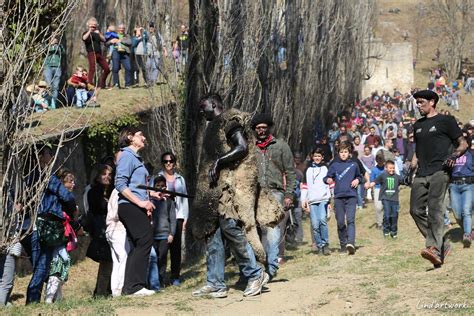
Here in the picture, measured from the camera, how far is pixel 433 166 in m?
10.4

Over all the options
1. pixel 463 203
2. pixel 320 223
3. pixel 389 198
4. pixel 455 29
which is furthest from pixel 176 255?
pixel 455 29

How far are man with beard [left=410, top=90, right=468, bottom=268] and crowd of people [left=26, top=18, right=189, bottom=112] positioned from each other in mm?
5305

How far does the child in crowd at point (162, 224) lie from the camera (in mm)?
11891

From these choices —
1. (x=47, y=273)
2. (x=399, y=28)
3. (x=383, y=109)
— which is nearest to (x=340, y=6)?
(x=383, y=109)

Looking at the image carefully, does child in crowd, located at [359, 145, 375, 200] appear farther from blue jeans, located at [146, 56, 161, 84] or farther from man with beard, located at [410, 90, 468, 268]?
man with beard, located at [410, 90, 468, 268]

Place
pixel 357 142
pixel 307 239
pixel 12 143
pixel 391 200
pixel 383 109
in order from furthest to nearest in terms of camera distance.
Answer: pixel 383 109
pixel 357 142
pixel 307 239
pixel 391 200
pixel 12 143

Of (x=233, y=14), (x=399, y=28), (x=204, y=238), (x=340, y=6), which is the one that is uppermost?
(x=399, y=28)

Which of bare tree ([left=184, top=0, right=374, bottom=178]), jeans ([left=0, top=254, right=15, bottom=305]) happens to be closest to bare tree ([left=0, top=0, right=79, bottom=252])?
jeans ([left=0, top=254, right=15, bottom=305])

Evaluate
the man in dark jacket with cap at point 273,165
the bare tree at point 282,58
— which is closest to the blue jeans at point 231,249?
the man in dark jacket with cap at point 273,165

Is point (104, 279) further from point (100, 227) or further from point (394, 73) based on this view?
point (394, 73)

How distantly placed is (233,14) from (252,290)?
9.36 m

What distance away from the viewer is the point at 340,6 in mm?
31969

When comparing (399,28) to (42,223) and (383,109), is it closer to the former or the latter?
(383,109)

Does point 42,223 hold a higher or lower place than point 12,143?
lower
